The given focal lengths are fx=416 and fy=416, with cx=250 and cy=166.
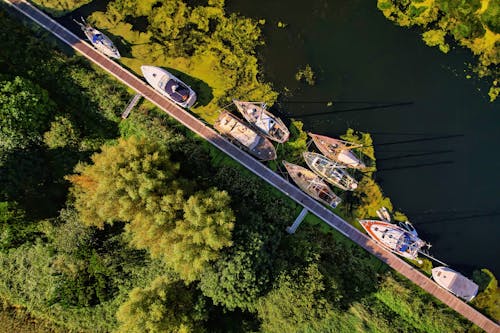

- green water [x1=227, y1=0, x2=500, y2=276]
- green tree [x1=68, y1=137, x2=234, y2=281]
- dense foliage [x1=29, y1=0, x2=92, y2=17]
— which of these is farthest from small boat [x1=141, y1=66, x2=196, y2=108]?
dense foliage [x1=29, y1=0, x2=92, y2=17]

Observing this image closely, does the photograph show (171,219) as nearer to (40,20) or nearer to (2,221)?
(2,221)

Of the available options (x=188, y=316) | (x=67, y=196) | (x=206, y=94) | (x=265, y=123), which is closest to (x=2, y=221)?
(x=67, y=196)

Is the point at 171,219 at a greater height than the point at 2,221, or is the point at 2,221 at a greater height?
the point at 171,219

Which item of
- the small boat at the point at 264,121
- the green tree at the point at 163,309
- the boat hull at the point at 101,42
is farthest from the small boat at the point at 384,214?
the boat hull at the point at 101,42

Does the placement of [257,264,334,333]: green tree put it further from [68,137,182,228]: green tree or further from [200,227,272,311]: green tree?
[68,137,182,228]: green tree

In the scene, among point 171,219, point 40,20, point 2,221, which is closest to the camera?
point 171,219

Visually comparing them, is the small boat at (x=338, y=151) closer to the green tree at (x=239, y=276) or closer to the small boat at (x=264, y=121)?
the small boat at (x=264, y=121)

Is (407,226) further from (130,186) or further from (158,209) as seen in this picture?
(130,186)
